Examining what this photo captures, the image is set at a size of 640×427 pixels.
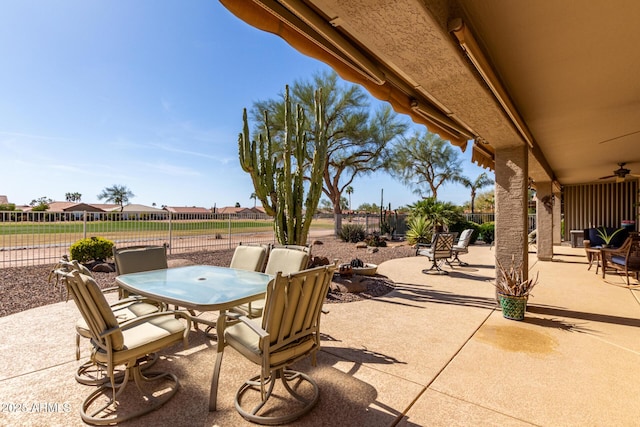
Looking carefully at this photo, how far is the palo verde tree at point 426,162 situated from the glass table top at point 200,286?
20.6 metres

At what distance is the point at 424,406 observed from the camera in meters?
2.16

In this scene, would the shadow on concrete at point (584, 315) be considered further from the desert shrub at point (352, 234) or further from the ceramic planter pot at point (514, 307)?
the desert shrub at point (352, 234)

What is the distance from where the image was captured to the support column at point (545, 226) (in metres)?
9.04

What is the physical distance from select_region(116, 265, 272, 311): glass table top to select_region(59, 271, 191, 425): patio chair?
0.27m

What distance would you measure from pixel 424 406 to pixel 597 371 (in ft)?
6.16

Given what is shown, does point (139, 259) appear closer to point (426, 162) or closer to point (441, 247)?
point (441, 247)

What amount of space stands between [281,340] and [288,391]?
0.54m

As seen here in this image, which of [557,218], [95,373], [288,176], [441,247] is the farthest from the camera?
[557,218]

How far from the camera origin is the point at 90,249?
7547mm

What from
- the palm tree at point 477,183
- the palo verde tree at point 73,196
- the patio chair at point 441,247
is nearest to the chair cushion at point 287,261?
the patio chair at point 441,247

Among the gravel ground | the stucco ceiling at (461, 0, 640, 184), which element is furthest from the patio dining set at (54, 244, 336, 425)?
the stucco ceiling at (461, 0, 640, 184)

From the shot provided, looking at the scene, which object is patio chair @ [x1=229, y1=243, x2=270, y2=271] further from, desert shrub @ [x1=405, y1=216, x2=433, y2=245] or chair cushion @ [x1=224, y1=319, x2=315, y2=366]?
desert shrub @ [x1=405, y1=216, x2=433, y2=245]

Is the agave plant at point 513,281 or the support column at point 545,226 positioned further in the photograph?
the support column at point 545,226

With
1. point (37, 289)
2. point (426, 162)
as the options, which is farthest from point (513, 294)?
point (426, 162)
